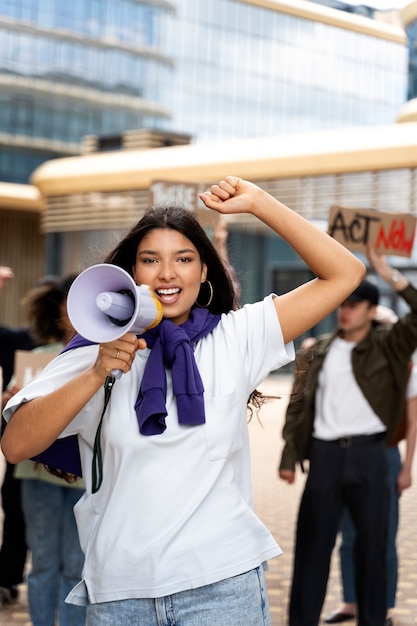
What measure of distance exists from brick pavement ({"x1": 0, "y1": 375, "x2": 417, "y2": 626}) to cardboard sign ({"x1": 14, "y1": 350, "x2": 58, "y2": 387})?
1.04 meters

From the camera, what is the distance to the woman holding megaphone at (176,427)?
223 cm

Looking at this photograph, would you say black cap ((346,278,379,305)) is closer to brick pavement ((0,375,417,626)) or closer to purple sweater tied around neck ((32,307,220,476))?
brick pavement ((0,375,417,626))

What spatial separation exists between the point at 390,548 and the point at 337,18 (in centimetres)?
892

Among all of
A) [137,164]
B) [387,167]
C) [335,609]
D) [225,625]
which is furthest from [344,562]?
[137,164]

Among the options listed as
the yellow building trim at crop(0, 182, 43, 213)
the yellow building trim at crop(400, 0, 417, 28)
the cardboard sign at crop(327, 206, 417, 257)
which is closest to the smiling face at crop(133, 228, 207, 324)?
the cardboard sign at crop(327, 206, 417, 257)

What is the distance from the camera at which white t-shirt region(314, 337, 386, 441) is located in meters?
5.03

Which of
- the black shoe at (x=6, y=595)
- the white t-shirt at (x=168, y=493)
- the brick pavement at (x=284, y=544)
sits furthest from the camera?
the black shoe at (x=6, y=595)

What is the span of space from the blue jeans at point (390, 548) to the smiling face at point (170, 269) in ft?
10.6

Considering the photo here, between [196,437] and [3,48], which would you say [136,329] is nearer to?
[196,437]

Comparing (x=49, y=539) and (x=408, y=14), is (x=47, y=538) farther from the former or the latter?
(x=408, y=14)

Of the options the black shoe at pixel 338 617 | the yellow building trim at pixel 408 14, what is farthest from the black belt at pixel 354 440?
the yellow building trim at pixel 408 14

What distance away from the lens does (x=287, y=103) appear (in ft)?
149

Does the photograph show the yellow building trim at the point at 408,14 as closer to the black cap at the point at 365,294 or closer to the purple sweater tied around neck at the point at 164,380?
the black cap at the point at 365,294

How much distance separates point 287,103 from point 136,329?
4444 centimetres
